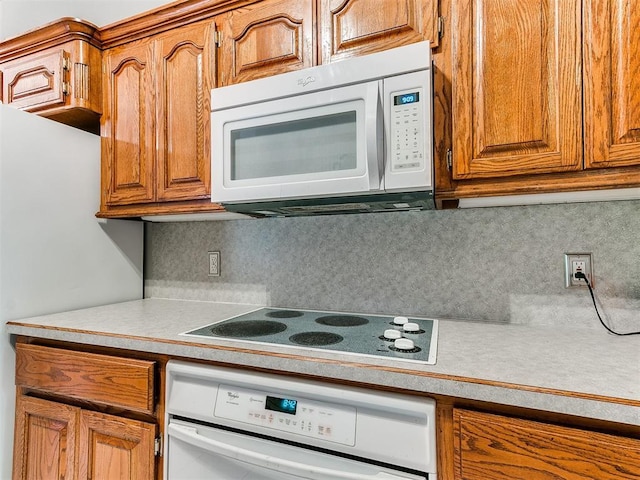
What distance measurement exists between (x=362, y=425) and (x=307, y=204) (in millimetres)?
685

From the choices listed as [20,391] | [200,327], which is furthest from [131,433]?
[20,391]

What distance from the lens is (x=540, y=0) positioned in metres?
0.97

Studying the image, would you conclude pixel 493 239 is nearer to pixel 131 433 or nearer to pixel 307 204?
pixel 307 204

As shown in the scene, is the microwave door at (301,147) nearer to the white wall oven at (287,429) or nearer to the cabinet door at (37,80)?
the white wall oven at (287,429)

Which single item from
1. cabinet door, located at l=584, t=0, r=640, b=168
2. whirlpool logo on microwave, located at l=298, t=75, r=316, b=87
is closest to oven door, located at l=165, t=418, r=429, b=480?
cabinet door, located at l=584, t=0, r=640, b=168

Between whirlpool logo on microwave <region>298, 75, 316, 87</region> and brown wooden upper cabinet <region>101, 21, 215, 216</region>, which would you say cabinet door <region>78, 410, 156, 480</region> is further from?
whirlpool logo on microwave <region>298, 75, 316, 87</region>

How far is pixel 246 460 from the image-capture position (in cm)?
89

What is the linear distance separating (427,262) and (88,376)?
1233 mm

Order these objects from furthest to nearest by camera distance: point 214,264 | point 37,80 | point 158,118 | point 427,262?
point 214,264 < point 37,80 < point 158,118 < point 427,262

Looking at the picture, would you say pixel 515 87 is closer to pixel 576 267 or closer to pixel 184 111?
pixel 576 267

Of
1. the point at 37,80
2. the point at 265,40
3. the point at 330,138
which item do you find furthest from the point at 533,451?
the point at 37,80

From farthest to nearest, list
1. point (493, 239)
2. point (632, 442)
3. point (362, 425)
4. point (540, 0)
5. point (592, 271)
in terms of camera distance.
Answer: point (493, 239), point (592, 271), point (540, 0), point (362, 425), point (632, 442)

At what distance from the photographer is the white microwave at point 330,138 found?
1005 mm

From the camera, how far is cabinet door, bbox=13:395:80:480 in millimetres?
1156
